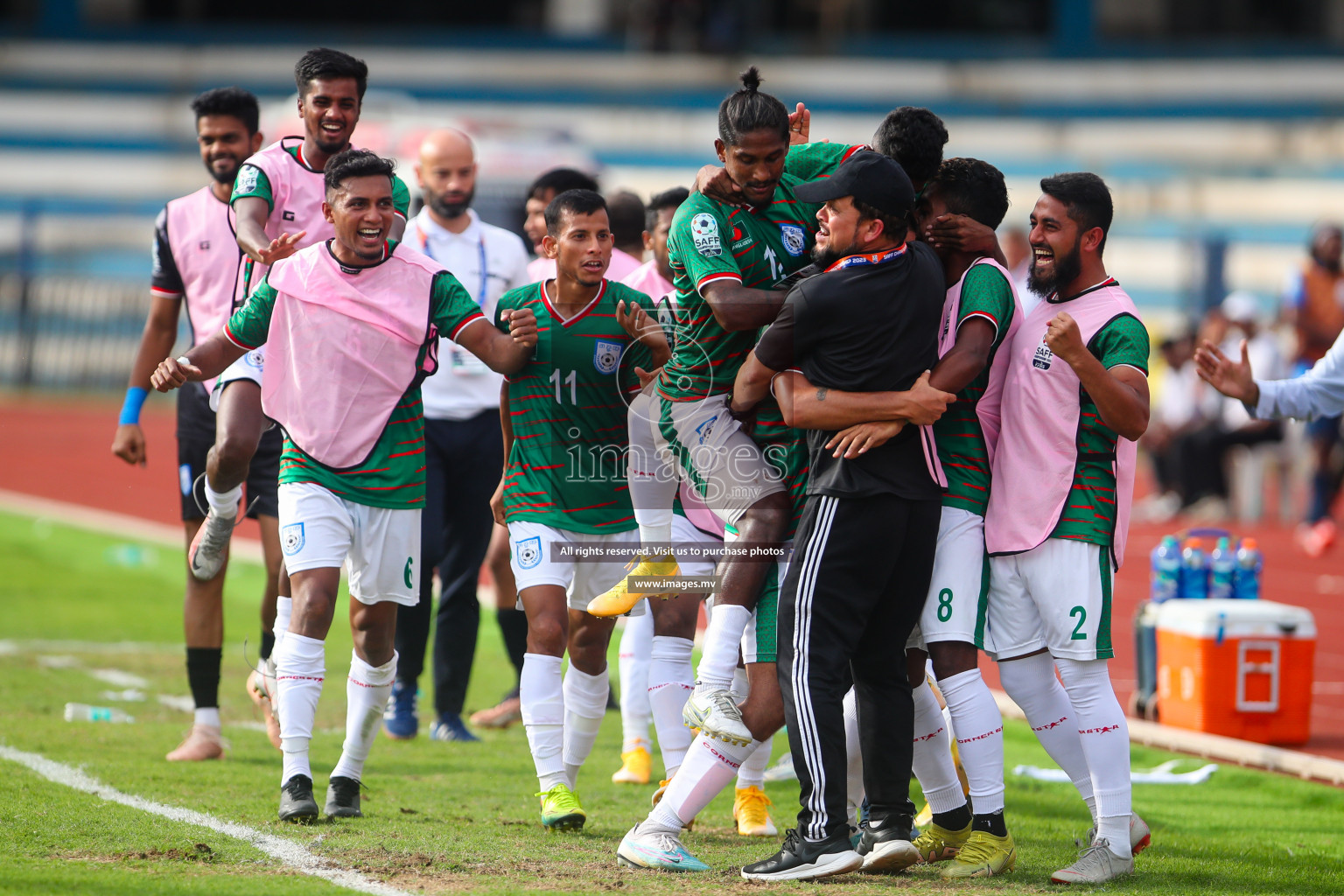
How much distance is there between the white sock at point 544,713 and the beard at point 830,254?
5.48 ft

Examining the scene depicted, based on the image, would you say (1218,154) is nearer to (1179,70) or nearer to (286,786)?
(1179,70)

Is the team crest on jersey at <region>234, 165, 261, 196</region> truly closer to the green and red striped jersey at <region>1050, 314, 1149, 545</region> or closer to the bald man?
the bald man

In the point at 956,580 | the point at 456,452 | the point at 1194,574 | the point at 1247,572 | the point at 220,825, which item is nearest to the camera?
the point at 956,580

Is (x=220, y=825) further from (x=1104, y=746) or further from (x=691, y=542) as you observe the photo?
(x=1104, y=746)

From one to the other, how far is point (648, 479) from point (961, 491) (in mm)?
1178

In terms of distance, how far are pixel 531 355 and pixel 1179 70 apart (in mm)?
25947

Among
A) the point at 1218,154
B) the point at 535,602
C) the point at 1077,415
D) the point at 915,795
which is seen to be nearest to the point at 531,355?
the point at 535,602

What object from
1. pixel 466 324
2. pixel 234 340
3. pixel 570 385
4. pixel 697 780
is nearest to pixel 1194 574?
pixel 570 385

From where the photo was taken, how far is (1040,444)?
4988 mm

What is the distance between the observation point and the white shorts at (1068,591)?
4.93 metres

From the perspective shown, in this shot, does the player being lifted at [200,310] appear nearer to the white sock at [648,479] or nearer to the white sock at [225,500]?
the white sock at [225,500]

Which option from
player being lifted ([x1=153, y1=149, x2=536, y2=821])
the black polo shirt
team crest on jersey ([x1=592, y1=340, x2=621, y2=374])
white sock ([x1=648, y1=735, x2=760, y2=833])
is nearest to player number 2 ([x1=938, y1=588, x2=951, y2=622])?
the black polo shirt

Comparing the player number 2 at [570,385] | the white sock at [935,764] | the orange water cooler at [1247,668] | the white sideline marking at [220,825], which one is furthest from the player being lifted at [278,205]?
the orange water cooler at [1247,668]

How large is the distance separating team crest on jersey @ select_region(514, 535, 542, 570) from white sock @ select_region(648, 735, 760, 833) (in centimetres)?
92
